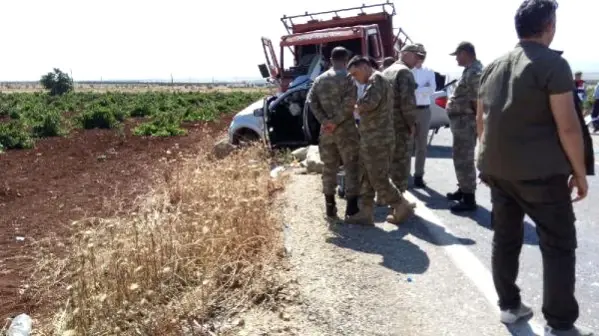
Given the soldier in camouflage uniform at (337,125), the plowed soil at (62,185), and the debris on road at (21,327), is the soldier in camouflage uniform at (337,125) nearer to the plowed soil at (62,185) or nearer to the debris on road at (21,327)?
the plowed soil at (62,185)

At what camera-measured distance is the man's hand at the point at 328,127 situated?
5.77 m

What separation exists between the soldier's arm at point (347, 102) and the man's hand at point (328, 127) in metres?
0.05

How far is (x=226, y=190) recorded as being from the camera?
230 inches

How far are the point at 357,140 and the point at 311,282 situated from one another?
2.17 meters

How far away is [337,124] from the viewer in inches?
228

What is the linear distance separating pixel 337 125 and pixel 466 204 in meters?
1.70

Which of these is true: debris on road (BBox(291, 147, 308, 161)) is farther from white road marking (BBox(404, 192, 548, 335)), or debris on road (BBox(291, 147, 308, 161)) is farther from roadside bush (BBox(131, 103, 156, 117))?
roadside bush (BBox(131, 103, 156, 117))

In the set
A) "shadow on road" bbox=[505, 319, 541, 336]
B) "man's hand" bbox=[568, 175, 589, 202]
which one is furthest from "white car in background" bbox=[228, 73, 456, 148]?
"man's hand" bbox=[568, 175, 589, 202]

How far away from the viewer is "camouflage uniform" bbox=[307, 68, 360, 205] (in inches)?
227

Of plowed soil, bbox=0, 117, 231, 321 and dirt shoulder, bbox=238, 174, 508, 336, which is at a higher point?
dirt shoulder, bbox=238, 174, 508, 336

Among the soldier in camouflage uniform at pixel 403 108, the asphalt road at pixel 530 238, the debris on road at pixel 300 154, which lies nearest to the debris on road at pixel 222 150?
the debris on road at pixel 300 154

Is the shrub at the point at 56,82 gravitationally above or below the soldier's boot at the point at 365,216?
above

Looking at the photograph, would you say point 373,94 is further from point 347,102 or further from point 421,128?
point 421,128

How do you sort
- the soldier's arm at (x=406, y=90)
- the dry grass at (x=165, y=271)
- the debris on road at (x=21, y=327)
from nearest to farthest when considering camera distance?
the dry grass at (x=165, y=271)
the debris on road at (x=21, y=327)
the soldier's arm at (x=406, y=90)
